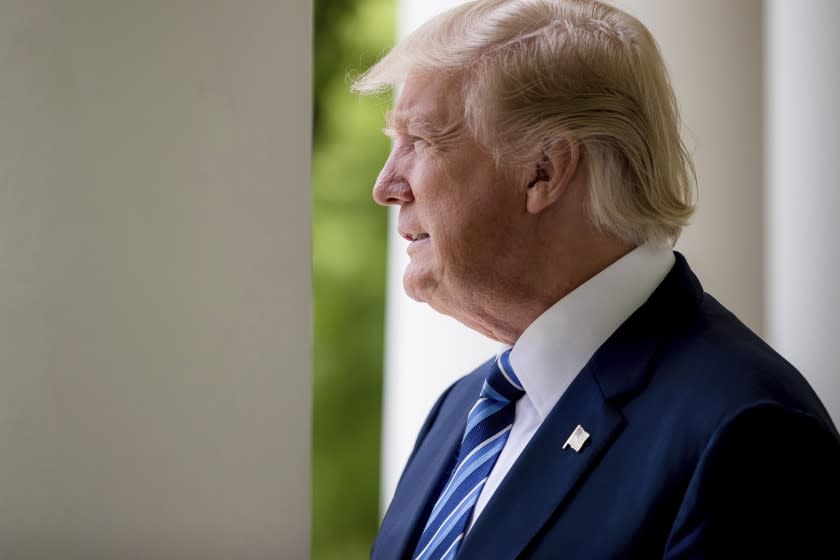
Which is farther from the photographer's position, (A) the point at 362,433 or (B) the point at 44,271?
(A) the point at 362,433

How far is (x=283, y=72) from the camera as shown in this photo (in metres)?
1.59

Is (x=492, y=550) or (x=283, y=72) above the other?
(x=283, y=72)

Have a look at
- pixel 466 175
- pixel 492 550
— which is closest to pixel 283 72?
pixel 466 175

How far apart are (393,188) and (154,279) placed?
530mm

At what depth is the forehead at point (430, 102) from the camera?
1185 millimetres

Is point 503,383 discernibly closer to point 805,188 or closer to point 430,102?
point 430,102

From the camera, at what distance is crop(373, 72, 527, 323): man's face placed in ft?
3.76

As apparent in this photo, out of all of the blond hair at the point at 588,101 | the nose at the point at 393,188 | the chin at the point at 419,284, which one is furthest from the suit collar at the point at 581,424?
the nose at the point at 393,188

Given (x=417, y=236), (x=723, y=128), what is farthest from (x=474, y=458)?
(x=723, y=128)

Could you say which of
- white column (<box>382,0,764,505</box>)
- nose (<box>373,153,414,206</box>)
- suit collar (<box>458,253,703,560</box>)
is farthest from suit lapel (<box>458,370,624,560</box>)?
white column (<box>382,0,764,505</box>)

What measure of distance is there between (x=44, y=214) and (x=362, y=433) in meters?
0.80

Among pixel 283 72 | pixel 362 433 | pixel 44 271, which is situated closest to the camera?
pixel 44 271

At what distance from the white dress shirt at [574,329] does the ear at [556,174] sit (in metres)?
0.12

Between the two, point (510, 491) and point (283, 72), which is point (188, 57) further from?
point (510, 491)
